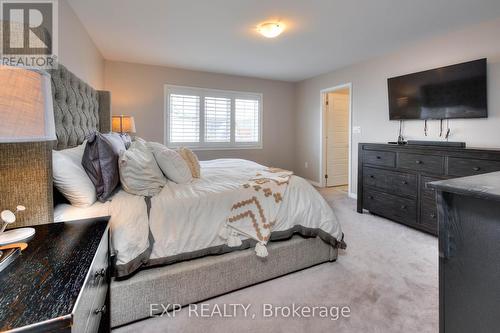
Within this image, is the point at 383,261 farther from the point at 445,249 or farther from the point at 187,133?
the point at 187,133

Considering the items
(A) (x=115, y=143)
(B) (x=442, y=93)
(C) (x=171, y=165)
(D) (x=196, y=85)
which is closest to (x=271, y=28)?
(C) (x=171, y=165)

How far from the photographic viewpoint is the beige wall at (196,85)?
4.36 metres

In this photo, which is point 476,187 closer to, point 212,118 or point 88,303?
point 88,303

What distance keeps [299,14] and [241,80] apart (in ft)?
9.19

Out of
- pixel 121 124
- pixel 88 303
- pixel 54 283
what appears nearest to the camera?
pixel 54 283

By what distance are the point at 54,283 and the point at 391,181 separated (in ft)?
11.4

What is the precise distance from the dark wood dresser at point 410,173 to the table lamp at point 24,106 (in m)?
3.23

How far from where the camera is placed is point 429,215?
2828 millimetres

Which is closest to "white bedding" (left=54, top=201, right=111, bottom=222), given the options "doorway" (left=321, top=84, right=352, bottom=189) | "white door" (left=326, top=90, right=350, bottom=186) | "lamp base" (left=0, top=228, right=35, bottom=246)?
"lamp base" (left=0, top=228, right=35, bottom=246)

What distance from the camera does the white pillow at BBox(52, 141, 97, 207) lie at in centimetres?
142

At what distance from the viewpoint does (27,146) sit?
1158mm

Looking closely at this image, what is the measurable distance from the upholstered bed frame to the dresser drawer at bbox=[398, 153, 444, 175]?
156cm

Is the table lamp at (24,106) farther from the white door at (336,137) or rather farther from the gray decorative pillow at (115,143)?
the white door at (336,137)

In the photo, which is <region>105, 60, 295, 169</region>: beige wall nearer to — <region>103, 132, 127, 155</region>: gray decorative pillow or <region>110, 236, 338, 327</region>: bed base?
<region>103, 132, 127, 155</region>: gray decorative pillow
